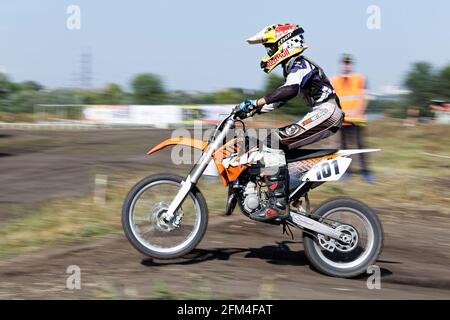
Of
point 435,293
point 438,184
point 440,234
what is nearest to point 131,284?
point 435,293

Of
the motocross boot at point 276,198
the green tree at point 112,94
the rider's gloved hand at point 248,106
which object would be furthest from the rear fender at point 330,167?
the green tree at point 112,94

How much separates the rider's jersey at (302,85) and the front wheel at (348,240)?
100cm

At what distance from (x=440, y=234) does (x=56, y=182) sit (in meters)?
6.71

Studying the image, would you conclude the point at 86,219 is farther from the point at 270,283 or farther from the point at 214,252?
the point at 270,283

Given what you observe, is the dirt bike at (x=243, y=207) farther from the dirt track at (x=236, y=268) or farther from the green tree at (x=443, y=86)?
the green tree at (x=443, y=86)

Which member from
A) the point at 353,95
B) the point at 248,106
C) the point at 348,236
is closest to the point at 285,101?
the point at 248,106

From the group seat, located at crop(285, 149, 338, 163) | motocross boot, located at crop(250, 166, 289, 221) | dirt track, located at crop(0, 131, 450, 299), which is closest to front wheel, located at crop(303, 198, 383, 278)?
dirt track, located at crop(0, 131, 450, 299)

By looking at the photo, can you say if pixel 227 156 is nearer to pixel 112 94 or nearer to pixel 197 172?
pixel 197 172

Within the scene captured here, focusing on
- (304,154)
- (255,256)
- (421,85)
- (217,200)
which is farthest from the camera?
(421,85)

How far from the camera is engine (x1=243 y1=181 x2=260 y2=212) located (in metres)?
5.63

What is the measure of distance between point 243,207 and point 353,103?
19.7 feet

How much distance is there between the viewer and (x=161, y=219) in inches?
223

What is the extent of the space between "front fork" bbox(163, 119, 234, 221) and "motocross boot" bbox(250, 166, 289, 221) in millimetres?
534

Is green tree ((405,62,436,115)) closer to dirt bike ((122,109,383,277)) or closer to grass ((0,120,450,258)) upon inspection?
grass ((0,120,450,258))
